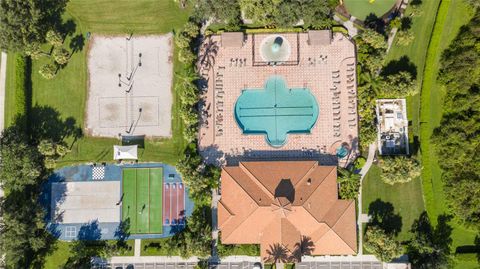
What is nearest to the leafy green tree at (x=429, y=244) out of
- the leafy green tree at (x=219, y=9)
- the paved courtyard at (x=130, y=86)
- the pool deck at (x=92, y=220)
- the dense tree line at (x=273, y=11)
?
the pool deck at (x=92, y=220)

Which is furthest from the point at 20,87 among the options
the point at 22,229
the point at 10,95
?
the point at 22,229

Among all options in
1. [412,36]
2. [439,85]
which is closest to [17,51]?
[412,36]

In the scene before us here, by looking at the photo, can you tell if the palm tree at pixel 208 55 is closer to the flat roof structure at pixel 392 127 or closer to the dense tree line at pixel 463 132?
the flat roof structure at pixel 392 127

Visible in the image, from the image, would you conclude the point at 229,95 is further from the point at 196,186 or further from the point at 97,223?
the point at 97,223

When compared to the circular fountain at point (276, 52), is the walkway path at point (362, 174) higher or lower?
lower

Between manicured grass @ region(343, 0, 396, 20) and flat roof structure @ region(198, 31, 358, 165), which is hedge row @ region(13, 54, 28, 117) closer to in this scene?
flat roof structure @ region(198, 31, 358, 165)

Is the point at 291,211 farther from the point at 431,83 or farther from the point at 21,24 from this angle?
the point at 21,24
